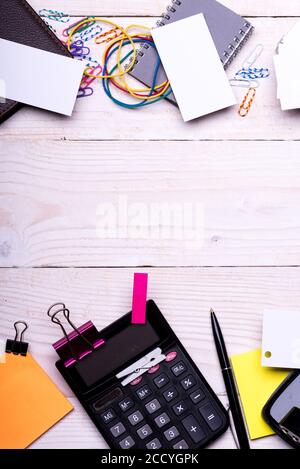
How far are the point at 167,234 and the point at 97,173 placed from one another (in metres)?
0.13

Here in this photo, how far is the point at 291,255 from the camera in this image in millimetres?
896

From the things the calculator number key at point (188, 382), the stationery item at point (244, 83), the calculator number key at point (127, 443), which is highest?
the stationery item at point (244, 83)

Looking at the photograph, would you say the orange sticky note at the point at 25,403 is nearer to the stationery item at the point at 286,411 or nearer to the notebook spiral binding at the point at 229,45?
the stationery item at the point at 286,411

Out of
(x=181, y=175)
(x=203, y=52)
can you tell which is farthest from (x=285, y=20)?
(x=181, y=175)

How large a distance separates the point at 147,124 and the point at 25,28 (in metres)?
0.23

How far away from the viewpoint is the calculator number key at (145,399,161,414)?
0.85m

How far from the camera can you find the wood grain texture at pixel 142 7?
3.11 ft

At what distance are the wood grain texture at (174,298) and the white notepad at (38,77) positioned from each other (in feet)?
0.81

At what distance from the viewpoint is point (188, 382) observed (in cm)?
86

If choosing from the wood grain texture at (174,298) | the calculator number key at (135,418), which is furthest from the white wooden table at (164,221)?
the calculator number key at (135,418)

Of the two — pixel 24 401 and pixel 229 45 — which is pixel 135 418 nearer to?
pixel 24 401

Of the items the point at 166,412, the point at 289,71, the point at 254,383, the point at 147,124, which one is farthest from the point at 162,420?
the point at 289,71

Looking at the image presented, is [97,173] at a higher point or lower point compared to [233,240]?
higher

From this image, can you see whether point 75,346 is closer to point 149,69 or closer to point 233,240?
point 233,240
